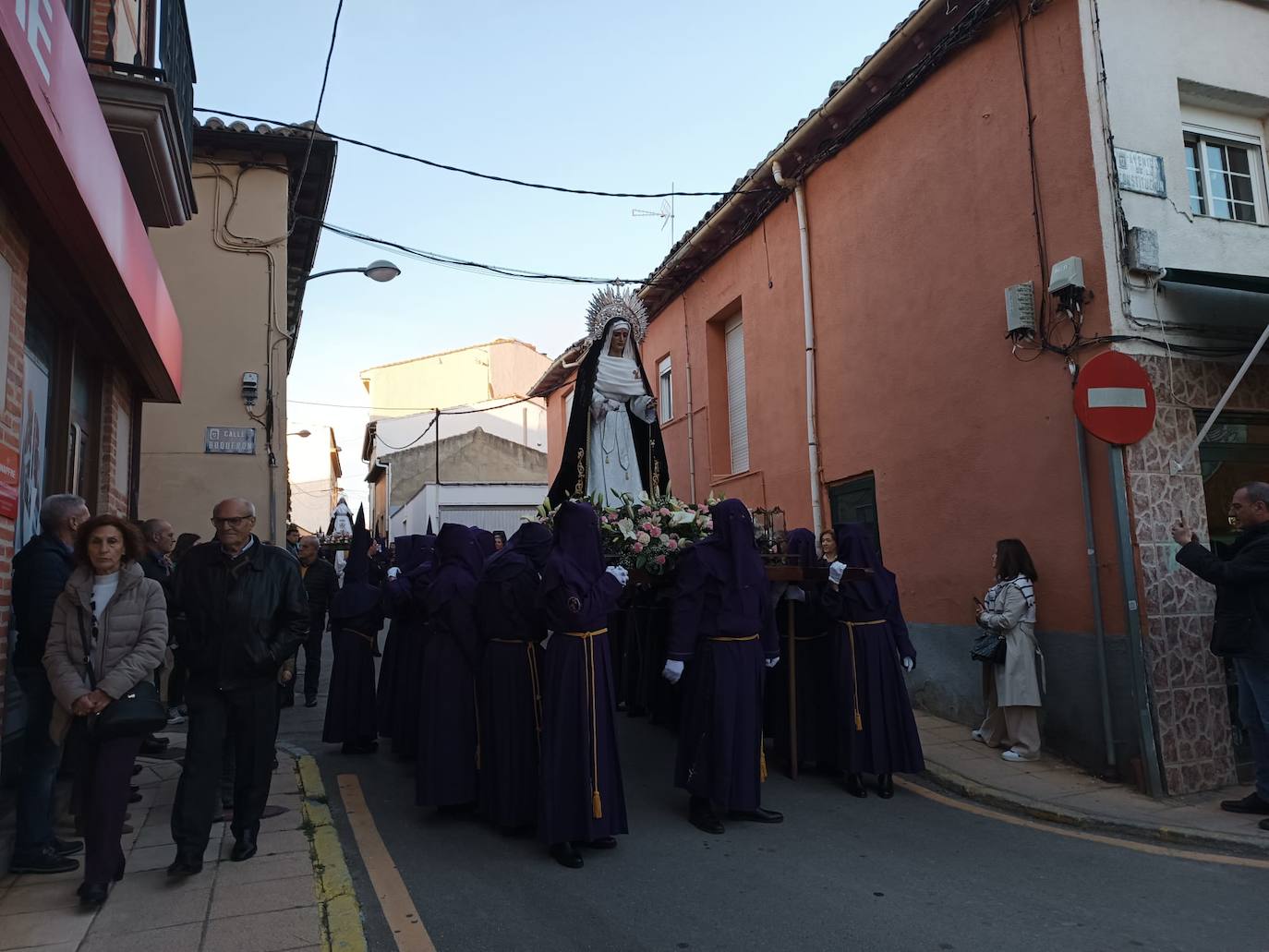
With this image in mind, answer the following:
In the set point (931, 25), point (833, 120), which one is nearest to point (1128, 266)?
point (931, 25)

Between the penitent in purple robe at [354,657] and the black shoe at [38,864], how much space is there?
3.13 metres

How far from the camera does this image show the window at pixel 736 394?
45.4 feet

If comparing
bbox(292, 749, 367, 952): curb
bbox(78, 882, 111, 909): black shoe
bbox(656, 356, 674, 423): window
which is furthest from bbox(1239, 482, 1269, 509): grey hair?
bbox(656, 356, 674, 423): window

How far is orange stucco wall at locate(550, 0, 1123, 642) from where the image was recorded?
754cm

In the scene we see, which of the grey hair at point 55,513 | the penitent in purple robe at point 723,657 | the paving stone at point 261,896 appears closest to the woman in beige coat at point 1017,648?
the penitent in purple robe at point 723,657

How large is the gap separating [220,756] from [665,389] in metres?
12.2

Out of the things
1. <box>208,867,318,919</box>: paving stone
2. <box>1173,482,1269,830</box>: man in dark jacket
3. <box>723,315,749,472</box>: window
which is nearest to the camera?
<box>208,867,318,919</box>: paving stone

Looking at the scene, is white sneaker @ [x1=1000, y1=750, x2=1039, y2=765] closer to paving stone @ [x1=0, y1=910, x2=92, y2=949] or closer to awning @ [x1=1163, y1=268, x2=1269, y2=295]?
awning @ [x1=1163, y1=268, x2=1269, y2=295]

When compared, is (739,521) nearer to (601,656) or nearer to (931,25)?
(601,656)

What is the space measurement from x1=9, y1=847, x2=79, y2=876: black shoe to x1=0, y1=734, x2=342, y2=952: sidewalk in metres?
0.05

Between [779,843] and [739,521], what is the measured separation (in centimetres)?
197

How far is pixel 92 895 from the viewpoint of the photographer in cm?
424

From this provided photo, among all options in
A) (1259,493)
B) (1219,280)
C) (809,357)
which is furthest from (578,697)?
(809,357)

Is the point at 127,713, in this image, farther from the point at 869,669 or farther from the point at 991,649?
the point at 991,649
